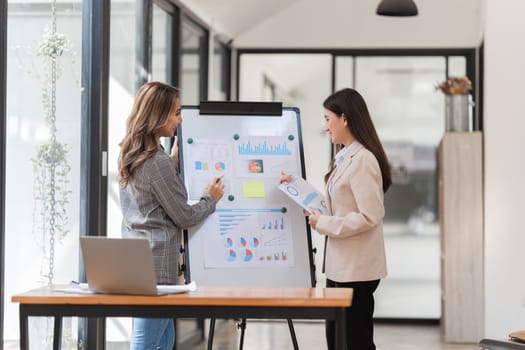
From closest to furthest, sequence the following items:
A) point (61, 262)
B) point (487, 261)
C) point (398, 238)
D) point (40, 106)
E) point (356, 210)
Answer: point (356, 210)
point (40, 106)
point (61, 262)
point (487, 261)
point (398, 238)

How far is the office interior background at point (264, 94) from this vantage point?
13.8 ft

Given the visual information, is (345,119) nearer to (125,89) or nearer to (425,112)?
(125,89)

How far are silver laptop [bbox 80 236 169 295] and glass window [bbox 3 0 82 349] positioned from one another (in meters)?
0.88

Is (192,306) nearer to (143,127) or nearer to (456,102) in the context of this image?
(143,127)

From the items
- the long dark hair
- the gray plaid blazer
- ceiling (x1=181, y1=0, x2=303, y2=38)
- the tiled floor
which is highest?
ceiling (x1=181, y1=0, x2=303, y2=38)

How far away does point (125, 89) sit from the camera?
5.49m

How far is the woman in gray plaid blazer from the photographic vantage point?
3.67 m

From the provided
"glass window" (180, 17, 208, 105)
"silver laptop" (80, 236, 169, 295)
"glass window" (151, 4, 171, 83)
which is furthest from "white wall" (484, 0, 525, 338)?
"silver laptop" (80, 236, 169, 295)

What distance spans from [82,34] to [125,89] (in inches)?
27.3

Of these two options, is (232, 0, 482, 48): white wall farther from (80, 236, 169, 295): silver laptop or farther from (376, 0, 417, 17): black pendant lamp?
(80, 236, 169, 295): silver laptop

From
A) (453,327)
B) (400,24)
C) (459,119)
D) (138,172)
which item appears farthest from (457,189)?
(138,172)

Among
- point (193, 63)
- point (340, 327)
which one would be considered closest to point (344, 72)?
point (193, 63)

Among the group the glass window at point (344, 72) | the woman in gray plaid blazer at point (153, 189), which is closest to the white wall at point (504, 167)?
the glass window at point (344, 72)

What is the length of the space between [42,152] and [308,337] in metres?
3.53
